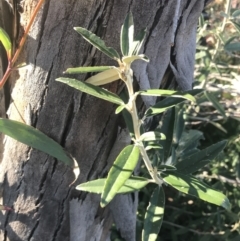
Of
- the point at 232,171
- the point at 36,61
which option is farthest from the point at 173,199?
the point at 36,61

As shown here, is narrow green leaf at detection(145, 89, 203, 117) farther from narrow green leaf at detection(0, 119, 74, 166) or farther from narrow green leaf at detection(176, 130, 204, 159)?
narrow green leaf at detection(176, 130, 204, 159)

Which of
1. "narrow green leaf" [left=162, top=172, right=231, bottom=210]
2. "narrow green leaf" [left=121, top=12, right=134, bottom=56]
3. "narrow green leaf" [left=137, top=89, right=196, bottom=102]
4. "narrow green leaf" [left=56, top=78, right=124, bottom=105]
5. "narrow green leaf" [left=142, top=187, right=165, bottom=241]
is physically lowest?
"narrow green leaf" [left=142, top=187, right=165, bottom=241]

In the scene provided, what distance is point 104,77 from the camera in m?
0.62

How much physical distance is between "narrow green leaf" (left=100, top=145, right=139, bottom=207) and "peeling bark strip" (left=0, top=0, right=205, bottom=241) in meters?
0.09

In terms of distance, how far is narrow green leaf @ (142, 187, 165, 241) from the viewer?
0.71m

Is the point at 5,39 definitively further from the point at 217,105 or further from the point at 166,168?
the point at 217,105

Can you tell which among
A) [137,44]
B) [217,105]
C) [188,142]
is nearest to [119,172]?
[137,44]

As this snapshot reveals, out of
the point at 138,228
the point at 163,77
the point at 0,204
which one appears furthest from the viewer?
the point at 138,228

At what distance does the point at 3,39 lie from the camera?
61cm

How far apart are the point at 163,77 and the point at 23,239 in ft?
1.42

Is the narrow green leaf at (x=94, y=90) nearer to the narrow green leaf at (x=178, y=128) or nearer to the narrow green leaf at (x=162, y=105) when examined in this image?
the narrow green leaf at (x=162, y=105)

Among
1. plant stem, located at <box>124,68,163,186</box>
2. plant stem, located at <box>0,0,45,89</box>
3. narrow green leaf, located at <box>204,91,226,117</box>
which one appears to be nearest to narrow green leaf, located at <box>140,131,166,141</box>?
plant stem, located at <box>124,68,163,186</box>

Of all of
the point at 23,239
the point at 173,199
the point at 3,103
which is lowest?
the point at 173,199

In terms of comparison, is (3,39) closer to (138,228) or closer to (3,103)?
(3,103)
